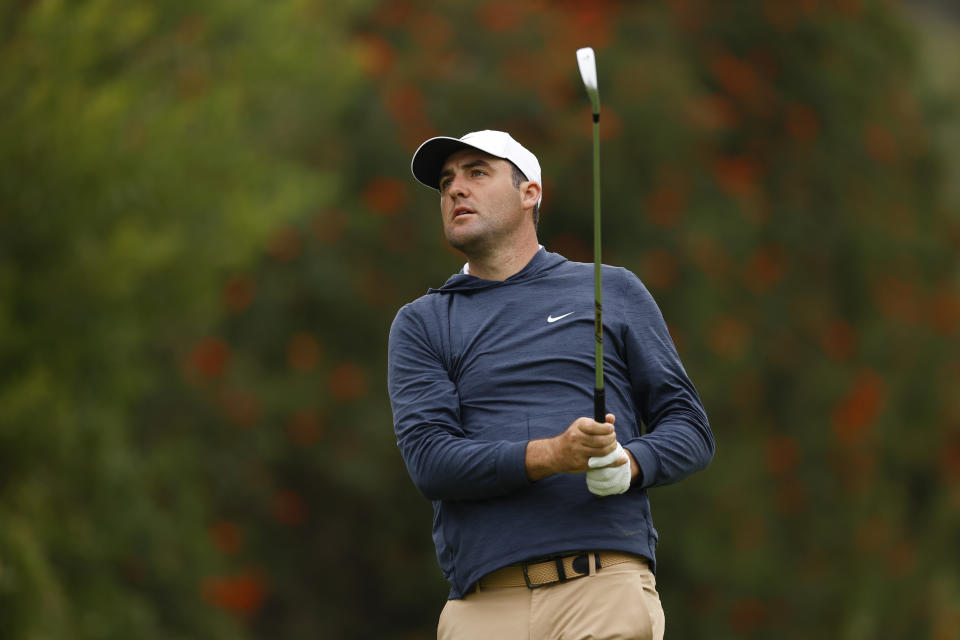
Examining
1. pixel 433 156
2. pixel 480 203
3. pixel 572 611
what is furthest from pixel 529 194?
pixel 572 611

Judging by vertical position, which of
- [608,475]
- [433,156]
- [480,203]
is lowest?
[608,475]

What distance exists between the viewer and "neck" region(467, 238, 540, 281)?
4102 millimetres

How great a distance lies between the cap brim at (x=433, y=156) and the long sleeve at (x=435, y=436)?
41 centimetres

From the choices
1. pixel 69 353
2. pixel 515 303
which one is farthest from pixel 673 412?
pixel 69 353

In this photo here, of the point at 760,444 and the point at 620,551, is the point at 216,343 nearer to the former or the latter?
the point at 760,444

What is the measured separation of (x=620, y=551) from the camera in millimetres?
3789

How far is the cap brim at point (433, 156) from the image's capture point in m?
4.05

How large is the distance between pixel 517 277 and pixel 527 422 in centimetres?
43

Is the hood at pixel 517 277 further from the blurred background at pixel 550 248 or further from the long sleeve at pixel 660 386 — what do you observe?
the blurred background at pixel 550 248

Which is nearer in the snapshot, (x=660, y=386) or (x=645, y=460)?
(x=645, y=460)

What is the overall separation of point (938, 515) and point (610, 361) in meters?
12.7

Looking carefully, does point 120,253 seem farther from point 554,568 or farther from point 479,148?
point 554,568

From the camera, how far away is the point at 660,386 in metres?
3.98

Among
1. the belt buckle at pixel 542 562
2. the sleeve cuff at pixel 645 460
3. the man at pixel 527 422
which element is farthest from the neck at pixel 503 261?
the belt buckle at pixel 542 562
